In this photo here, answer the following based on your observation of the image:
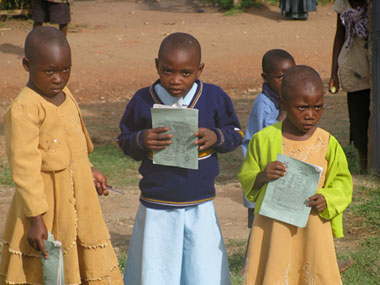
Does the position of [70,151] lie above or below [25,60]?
below

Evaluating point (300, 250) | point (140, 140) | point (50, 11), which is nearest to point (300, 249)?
point (300, 250)

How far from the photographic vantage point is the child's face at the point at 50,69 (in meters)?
3.28

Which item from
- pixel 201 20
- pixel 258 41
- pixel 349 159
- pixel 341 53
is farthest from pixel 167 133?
pixel 201 20

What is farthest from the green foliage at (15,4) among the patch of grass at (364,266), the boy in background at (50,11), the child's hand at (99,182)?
the child's hand at (99,182)

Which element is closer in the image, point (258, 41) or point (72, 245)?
point (72, 245)

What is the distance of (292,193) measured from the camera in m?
3.29

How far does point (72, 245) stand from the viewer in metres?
3.41

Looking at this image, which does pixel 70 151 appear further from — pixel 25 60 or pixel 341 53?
pixel 341 53

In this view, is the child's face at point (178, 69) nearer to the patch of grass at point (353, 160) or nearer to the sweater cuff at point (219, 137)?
the sweater cuff at point (219, 137)

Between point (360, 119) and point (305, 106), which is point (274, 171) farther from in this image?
point (360, 119)

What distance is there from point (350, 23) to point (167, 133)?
3.42 metres

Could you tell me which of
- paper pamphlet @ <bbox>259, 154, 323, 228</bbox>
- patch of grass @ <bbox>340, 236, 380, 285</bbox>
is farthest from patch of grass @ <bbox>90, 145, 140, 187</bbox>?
paper pamphlet @ <bbox>259, 154, 323, 228</bbox>

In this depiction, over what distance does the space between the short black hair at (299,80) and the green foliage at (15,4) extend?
12161 mm

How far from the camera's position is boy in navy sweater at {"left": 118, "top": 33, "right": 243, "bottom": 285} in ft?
11.6
